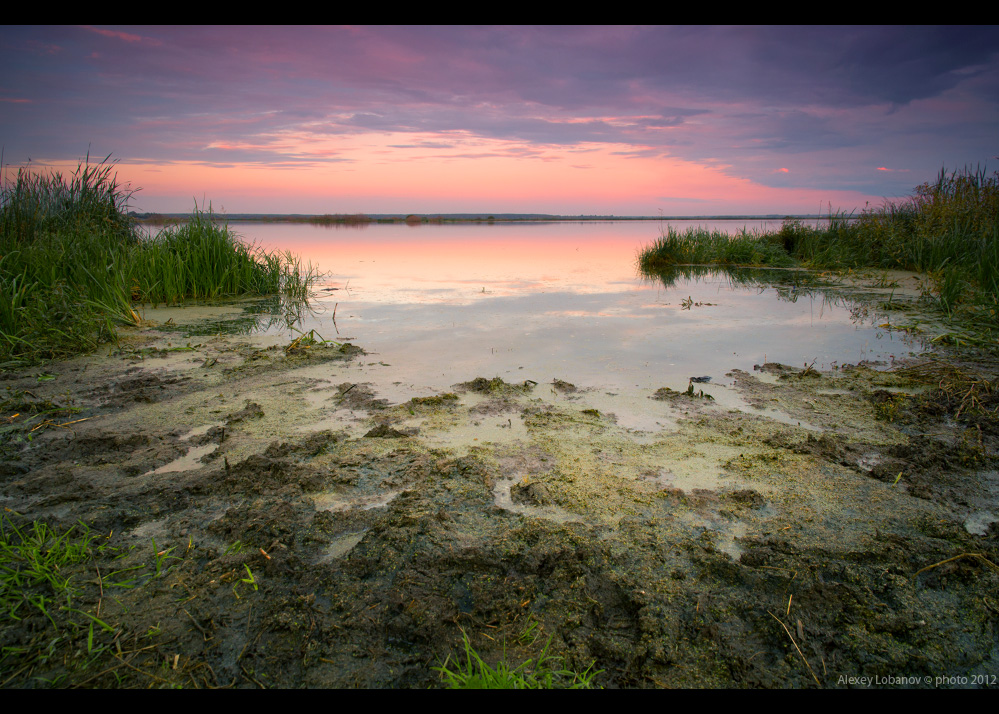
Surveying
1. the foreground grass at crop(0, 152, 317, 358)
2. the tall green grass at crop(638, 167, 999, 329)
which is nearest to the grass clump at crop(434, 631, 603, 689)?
the foreground grass at crop(0, 152, 317, 358)

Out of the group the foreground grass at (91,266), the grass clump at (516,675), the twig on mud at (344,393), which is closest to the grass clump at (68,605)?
the grass clump at (516,675)

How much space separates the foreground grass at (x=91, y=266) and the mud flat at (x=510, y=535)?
117cm

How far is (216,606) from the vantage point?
1.37 metres

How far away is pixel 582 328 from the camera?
4762 mm

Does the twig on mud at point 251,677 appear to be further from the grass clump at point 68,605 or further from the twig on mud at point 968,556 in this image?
the twig on mud at point 968,556

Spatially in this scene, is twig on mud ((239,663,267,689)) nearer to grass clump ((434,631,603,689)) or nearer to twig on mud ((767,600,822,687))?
grass clump ((434,631,603,689))

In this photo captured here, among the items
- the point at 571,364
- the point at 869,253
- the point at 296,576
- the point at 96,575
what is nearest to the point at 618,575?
the point at 296,576

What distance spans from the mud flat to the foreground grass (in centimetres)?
117

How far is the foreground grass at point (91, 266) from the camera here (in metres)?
3.85

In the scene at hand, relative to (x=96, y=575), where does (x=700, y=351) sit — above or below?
above

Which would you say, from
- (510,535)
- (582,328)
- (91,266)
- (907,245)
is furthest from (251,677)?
(907,245)

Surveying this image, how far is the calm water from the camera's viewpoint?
11.7ft
